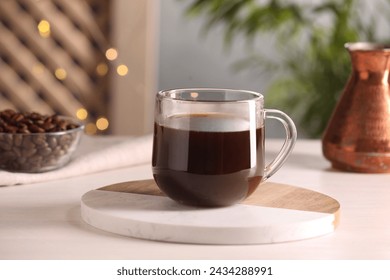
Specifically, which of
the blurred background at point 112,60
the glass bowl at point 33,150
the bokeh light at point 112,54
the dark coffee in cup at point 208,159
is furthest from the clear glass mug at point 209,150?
the bokeh light at point 112,54

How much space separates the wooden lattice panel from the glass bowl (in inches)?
54.4

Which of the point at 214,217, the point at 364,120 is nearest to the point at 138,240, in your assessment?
the point at 214,217

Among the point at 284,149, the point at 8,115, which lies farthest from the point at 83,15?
the point at 284,149

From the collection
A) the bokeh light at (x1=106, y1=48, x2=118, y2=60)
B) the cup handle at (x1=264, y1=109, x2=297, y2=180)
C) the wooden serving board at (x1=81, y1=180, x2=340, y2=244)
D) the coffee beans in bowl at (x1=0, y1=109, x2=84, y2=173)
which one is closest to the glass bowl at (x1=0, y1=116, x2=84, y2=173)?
the coffee beans in bowl at (x1=0, y1=109, x2=84, y2=173)

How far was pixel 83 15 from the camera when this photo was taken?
2459mm

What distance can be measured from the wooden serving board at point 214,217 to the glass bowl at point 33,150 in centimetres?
17

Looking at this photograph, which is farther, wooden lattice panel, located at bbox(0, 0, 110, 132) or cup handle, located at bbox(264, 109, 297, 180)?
Result: wooden lattice panel, located at bbox(0, 0, 110, 132)

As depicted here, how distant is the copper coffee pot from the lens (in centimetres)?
118

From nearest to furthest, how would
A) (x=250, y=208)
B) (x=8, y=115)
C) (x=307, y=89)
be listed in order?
(x=250, y=208) < (x=8, y=115) < (x=307, y=89)

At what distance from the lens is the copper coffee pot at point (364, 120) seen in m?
1.18

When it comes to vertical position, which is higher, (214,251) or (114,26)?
(114,26)

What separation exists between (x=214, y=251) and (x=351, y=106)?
47cm

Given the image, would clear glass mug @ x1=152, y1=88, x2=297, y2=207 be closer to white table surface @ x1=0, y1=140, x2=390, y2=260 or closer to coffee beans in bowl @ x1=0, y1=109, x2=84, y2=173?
white table surface @ x1=0, y1=140, x2=390, y2=260
